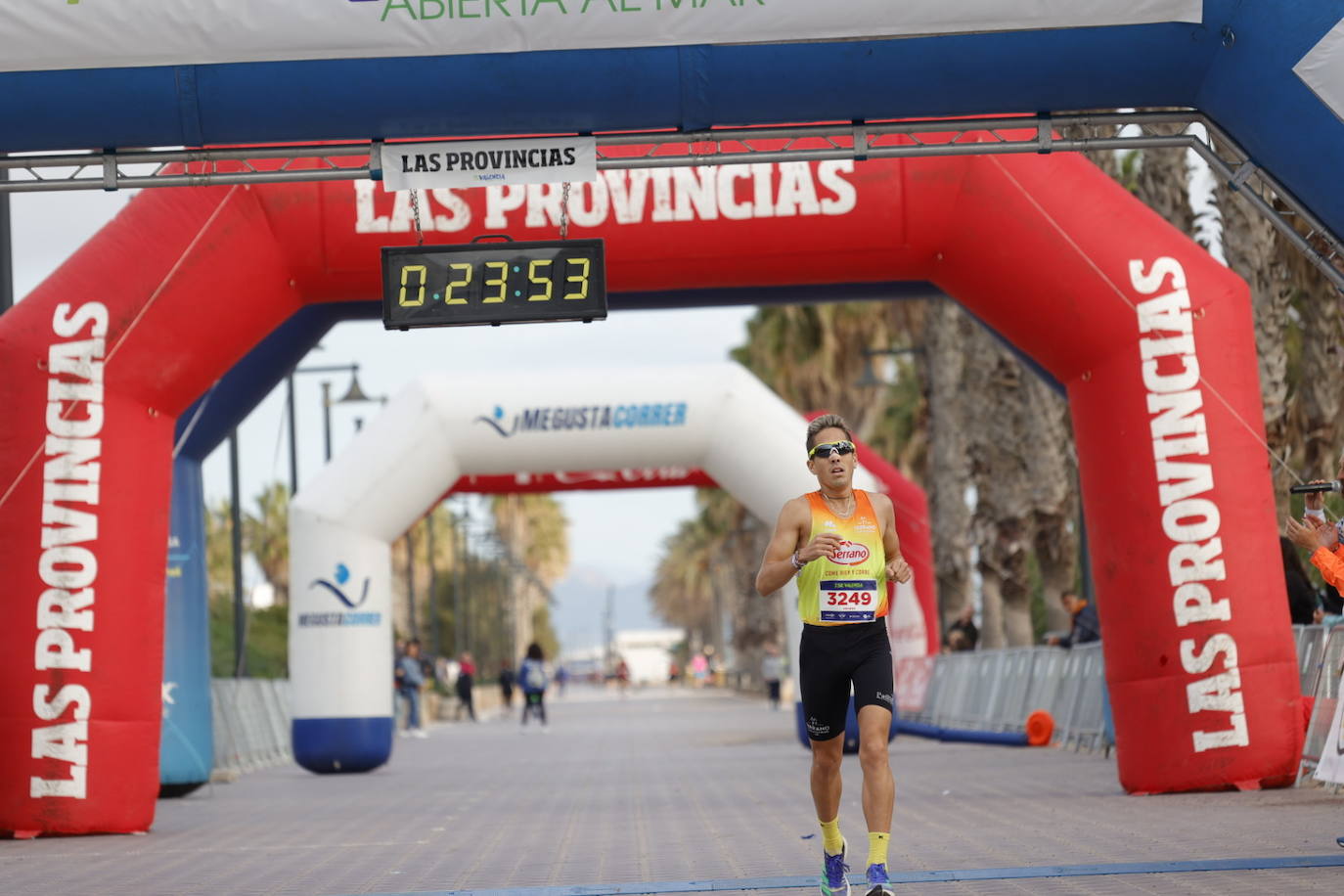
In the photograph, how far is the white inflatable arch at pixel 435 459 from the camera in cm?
1970

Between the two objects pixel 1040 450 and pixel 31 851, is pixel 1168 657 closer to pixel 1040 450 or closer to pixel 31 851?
pixel 31 851

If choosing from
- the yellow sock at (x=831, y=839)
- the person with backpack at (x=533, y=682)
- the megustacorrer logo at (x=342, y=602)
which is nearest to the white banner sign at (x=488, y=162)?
the yellow sock at (x=831, y=839)

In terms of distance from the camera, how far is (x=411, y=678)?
104 ft

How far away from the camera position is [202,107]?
9.54 metres

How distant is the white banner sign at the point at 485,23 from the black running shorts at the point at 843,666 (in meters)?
3.18

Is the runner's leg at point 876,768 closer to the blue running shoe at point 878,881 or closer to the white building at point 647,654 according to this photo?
the blue running shoe at point 878,881

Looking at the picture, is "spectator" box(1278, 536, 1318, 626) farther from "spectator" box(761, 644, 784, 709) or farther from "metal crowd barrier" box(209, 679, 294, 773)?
"spectator" box(761, 644, 784, 709)

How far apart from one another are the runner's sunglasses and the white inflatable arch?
1153 centimetres

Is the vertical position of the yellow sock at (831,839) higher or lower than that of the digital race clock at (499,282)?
lower

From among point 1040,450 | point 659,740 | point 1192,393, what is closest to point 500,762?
point 659,740

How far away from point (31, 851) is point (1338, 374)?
14327 mm

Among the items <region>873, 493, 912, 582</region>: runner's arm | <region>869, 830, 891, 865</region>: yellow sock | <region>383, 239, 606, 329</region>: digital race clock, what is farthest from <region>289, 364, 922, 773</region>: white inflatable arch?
<region>869, 830, 891, 865</region>: yellow sock

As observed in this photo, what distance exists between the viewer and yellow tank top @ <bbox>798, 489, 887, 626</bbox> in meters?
7.76

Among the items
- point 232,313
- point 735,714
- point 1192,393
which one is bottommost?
point 735,714
